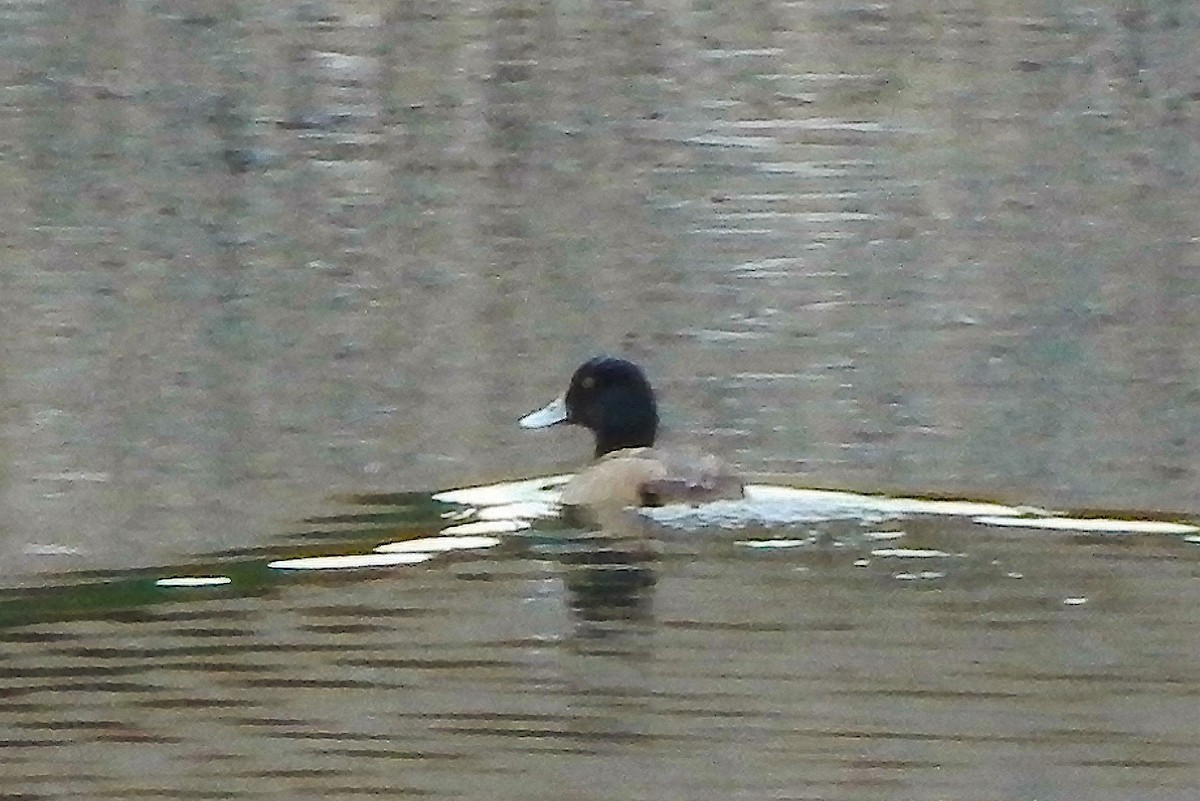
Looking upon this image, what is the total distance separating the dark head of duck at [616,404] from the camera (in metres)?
10.5

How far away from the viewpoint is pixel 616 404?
10484 mm

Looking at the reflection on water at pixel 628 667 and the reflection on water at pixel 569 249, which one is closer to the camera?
the reflection on water at pixel 628 667

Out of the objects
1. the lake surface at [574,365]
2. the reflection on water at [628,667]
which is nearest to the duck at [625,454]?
the lake surface at [574,365]

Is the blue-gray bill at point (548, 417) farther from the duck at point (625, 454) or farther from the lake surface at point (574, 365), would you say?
the lake surface at point (574, 365)

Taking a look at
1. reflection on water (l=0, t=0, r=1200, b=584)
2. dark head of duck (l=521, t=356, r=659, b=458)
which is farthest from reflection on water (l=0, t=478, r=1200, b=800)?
dark head of duck (l=521, t=356, r=659, b=458)

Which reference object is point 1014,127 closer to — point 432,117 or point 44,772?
point 432,117

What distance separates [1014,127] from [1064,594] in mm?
13328

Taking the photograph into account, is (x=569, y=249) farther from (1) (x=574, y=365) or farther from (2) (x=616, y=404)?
(2) (x=616, y=404)

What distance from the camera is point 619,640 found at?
24.2 ft

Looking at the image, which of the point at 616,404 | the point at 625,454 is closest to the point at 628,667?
the point at 625,454

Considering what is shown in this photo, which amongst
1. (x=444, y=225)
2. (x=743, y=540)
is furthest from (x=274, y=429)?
(x=444, y=225)

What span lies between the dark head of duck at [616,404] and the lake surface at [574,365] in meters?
0.33

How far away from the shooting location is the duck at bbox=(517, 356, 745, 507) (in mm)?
9234

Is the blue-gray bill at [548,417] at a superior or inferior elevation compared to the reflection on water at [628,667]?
inferior
